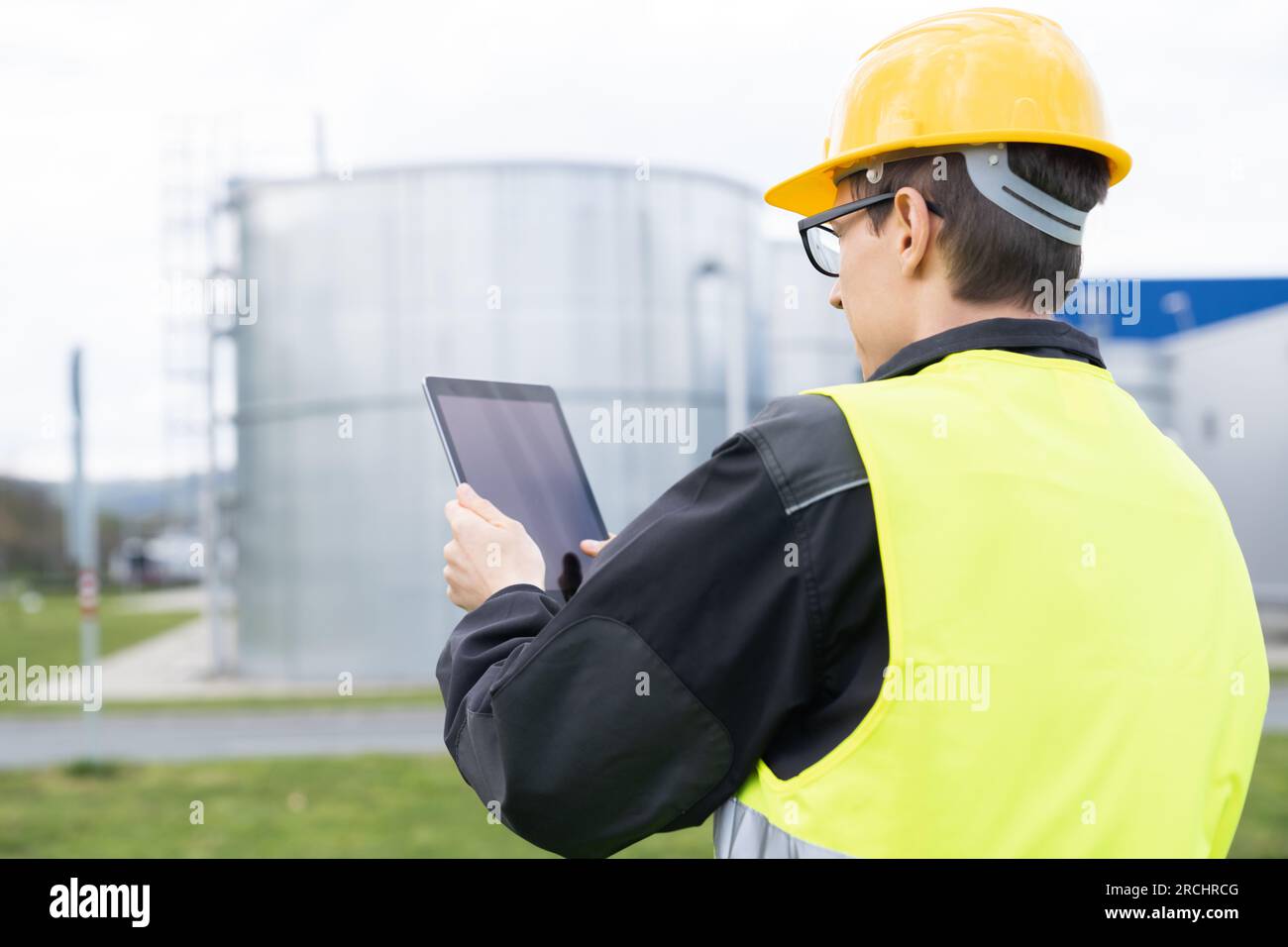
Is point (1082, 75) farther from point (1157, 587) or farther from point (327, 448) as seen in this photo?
point (327, 448)

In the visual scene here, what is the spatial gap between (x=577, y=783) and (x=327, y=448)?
481 inches

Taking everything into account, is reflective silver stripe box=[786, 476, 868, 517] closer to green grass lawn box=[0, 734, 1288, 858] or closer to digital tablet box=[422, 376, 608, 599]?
digital tablet box=[422, 376, 608, 599]

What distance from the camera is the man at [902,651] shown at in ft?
3.76

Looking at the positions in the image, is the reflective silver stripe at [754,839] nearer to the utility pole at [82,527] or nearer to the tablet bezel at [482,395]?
the tablet bezel at [482,395]

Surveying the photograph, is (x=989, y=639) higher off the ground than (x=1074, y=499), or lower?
lower

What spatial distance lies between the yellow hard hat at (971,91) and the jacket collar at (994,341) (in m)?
0.23

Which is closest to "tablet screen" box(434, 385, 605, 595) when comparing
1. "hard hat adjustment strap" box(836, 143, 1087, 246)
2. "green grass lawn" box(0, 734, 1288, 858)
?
"hard hat adjustment strap" box(836, 143, 1087, 246)

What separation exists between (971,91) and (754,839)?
3.06 ft
